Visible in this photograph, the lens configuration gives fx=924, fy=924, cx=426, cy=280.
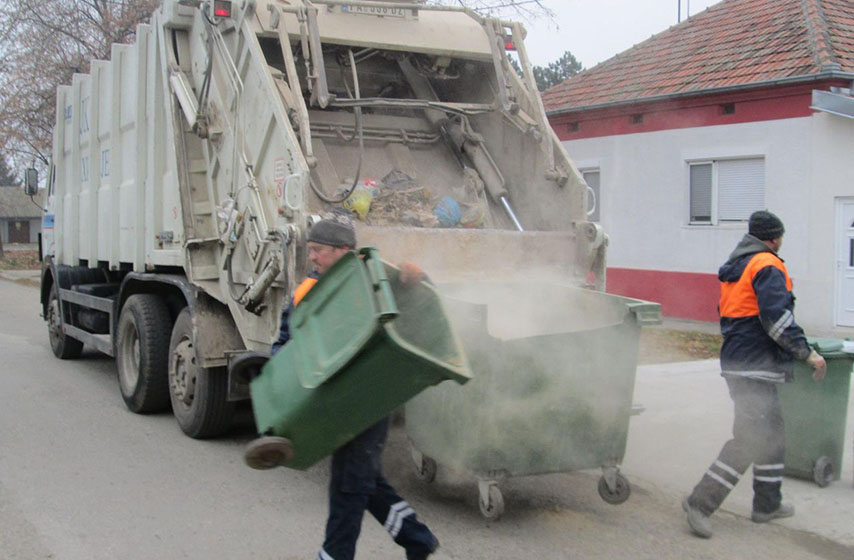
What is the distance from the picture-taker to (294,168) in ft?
17.6

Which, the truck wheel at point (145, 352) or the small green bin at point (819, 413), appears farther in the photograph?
the truck wheel at point (145, 352)

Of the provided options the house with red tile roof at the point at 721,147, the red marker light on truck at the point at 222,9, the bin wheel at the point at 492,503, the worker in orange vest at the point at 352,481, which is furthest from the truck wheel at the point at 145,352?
the house with red tile roof at the point at 721,147

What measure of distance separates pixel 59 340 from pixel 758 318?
309 inches

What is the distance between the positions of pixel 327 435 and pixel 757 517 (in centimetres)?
261

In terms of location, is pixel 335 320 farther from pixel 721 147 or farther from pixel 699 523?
pixel 721 147

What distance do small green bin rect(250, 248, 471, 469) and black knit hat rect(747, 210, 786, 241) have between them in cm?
219

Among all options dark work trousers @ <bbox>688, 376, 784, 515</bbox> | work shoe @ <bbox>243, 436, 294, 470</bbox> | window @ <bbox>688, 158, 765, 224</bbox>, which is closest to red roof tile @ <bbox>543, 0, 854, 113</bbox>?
window @ <bbox>688, 158, 765, 224</bbox>

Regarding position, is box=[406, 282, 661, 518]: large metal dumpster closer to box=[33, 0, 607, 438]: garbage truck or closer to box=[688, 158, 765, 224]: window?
box=[33, 0, 607, 438]: garbage truck

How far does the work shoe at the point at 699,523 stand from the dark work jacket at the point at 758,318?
734mm

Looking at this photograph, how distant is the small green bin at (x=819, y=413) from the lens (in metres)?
5.34

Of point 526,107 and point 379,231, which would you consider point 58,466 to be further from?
point 526,107

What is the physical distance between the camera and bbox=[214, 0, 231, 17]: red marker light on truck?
20.0 ft

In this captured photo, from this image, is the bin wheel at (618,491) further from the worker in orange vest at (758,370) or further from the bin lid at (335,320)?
the bin lid at (335,320)

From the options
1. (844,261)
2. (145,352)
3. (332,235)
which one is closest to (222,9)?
(145,352)
